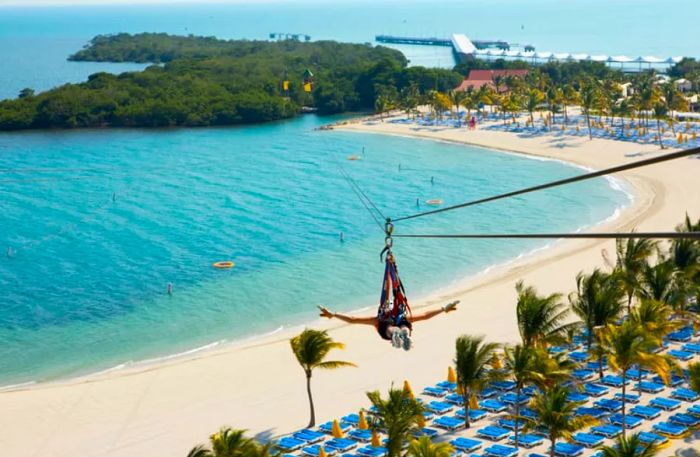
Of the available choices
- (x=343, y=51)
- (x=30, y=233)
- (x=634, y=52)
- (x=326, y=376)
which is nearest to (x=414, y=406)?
(x=326, y=376)

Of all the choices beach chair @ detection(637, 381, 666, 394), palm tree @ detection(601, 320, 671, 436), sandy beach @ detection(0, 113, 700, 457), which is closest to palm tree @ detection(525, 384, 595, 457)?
palm tree @ detection(601, 320, 671, 436)

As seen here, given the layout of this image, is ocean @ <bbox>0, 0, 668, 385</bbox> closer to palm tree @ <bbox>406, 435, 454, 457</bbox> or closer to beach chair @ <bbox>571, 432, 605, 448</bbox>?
beach chair @ <bbox>571, 432, 605, 448</bbox>

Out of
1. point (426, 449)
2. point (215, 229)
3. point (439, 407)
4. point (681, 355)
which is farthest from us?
point (215, 229)

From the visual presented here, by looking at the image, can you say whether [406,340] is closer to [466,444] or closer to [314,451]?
[466,444]

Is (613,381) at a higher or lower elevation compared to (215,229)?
lower

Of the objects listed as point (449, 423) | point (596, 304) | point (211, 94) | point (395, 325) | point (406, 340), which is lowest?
point (449, 423)

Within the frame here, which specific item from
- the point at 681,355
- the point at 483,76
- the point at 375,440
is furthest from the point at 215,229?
the point at 483,76

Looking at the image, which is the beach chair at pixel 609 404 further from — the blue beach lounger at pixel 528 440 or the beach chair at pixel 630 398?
the blue beach lounger at pixel 528 440
